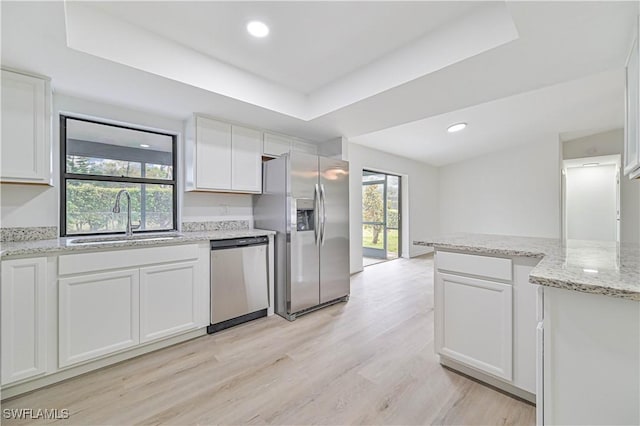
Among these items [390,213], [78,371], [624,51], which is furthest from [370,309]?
[390,213]

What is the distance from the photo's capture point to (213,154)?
2943mm

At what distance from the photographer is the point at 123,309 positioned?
2.09 metres

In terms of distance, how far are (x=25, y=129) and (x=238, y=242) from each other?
1.77 meters

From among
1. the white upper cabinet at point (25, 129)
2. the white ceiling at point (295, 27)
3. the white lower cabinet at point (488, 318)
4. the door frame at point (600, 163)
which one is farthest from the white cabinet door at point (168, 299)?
the door frame at point (600, 163)

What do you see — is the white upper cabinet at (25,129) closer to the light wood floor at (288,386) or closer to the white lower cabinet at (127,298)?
the white lower cabinet at (127,298)

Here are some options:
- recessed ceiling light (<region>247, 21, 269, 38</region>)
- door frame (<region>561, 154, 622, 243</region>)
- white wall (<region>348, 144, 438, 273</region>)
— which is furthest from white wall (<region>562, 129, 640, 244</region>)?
recessed ceiling light (<region>247, 21, 269, 38</region>)

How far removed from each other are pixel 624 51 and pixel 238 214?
359 cm

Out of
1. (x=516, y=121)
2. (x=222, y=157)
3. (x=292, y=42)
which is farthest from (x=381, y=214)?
(x=292, y=42)

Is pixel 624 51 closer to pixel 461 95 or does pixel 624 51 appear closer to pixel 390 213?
pixel 461 95

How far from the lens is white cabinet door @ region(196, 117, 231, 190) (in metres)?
2.85

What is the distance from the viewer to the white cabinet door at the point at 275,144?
338 cm

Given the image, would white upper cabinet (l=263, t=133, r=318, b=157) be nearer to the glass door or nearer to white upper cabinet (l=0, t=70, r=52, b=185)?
white upper cabinet (l=0, t=70, r=52, b=185)

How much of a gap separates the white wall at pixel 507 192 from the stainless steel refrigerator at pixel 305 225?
4951 millimetres

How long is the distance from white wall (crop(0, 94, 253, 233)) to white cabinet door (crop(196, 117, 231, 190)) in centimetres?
34
